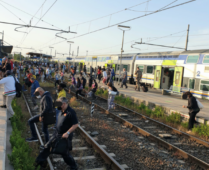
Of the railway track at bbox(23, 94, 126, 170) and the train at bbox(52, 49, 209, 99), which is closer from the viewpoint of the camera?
the railway track at bbox(23, 94, 126, 170)

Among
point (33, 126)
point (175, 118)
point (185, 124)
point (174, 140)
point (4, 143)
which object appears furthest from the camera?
point (175, 118)

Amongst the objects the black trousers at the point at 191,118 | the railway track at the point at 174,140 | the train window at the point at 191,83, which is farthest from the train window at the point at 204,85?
the black trousers at the point at 191,118

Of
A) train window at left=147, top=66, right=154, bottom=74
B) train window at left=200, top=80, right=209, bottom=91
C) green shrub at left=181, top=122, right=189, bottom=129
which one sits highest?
train window at left=147, top=66, right=154, bottom=74

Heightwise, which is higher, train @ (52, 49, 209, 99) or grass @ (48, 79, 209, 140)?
train @ (52, 49, 209, 99)

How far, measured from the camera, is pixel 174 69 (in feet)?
57.7

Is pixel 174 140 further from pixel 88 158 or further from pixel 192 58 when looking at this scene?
pixel 192 58

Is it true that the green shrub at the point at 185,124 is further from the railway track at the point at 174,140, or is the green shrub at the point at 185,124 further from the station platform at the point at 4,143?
the station platform at the point at 4,143

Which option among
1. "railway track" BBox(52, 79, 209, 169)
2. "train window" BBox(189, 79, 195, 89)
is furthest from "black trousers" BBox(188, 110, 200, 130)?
"train window" BBox(189, 79, 195, 89)

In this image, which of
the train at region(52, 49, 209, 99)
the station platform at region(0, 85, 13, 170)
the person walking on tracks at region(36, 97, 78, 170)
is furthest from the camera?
the train at region(52, 49, 209, 99)

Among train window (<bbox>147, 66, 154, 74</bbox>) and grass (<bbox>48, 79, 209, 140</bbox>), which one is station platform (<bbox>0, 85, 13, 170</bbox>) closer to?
grass (<bbox>48, 79, 209, 140</bbox>)

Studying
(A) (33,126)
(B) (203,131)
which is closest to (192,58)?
(B) (203,131)

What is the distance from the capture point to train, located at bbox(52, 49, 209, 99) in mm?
15087

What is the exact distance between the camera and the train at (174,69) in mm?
15087

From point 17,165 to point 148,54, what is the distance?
18.7 metres
